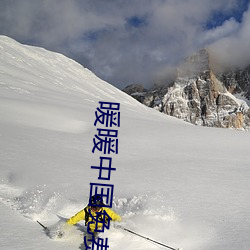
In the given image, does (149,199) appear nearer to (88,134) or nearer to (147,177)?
(147,177)

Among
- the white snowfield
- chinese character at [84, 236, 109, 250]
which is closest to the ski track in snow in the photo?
the white snowfield

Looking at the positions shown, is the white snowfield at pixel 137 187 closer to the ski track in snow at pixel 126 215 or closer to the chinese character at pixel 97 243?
the ski track in snow at pixel 126 215

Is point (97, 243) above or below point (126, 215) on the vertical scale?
below

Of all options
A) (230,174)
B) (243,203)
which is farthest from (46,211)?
(230,174)

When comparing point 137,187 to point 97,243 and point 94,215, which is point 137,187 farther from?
point 97,243

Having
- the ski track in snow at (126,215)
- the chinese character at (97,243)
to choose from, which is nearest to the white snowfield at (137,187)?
Result: the ski track in snow at (126,215)

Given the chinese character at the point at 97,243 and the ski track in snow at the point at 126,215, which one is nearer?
the chinese character at the point at 97,243

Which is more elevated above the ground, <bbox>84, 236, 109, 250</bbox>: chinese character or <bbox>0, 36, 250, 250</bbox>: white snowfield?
<bbox>0, 36, 250, 250</bbox>: white snowfield

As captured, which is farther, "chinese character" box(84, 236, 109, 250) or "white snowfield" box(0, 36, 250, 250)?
"white snowfield" box(0, 36, 250, 250)

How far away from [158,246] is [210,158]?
5.97 metres

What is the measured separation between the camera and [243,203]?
661cm

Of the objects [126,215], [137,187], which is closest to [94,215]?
[126,215]

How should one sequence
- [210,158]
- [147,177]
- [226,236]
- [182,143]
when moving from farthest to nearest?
[182,143]
[210,158]
[147,177]
[226,236]

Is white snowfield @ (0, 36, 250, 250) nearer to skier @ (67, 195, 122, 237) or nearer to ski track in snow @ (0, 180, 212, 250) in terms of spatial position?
ski track in snow @ (0, 180, 212, 250)
